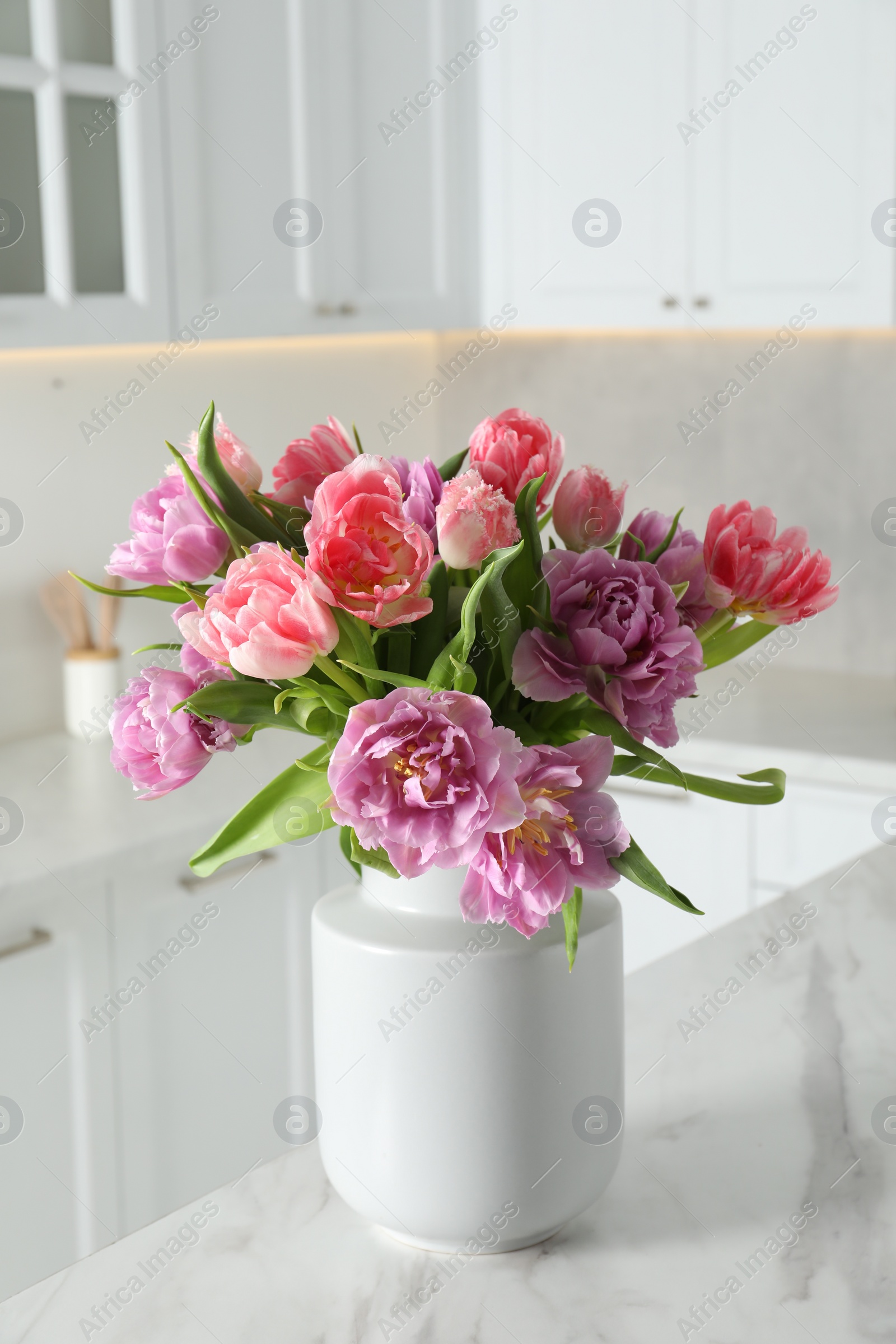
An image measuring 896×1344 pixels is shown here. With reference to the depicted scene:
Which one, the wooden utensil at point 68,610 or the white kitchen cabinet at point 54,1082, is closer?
the white kitchen cabinet at point 54,1082

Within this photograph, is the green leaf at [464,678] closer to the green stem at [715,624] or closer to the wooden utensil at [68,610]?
the green stem at [715,624]

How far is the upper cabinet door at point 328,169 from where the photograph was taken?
7.50 ft

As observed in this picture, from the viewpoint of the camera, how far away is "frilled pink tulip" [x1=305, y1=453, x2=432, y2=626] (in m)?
0.60

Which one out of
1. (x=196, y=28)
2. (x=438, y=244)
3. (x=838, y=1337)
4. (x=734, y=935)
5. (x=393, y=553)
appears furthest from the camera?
(x=438, y=244)

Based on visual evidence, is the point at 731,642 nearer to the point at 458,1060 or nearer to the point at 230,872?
the point at 458,1060

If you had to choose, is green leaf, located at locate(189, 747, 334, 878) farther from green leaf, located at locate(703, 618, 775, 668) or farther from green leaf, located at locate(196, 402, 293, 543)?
green leaf, located at locate(703, 618, 775, 668)

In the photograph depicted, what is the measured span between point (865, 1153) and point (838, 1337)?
199 mm

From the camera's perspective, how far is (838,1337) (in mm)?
709

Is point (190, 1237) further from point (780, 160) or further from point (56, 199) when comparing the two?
point (780, 160)

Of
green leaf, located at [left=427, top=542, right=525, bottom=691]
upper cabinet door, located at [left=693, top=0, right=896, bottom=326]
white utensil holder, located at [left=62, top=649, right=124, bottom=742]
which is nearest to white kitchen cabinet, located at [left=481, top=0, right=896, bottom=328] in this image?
upper cabinet door, located at [left=693, top=0, right=896, bottom=326]

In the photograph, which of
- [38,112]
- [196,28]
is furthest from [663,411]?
[38,112]

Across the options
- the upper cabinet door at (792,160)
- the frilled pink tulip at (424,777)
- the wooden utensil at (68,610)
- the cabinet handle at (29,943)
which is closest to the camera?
the frilled pink tulip at (424,777)

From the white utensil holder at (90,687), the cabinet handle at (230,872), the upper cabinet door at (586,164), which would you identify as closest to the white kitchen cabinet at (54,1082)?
the cabinet handle at (230,872)

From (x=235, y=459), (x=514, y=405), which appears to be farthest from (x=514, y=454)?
(x=514, y=405)
